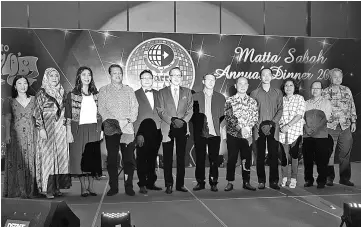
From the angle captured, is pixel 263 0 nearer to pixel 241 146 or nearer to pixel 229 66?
pixel 229 66

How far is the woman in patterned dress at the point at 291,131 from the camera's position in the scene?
512 centimetres

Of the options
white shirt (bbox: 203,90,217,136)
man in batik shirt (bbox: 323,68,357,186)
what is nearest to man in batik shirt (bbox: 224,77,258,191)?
white shirt (bbox: 203,90,217,136)

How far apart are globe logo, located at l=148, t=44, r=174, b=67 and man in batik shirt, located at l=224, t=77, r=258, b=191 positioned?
3.34 feet

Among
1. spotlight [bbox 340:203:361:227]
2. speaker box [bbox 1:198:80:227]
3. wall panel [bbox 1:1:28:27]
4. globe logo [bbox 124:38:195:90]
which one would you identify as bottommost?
spotlight [bbox 340:203:361:227]

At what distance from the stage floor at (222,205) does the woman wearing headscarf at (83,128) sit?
303 millimetres

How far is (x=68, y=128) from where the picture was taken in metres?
4.64

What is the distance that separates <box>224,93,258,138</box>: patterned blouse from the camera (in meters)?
4.93

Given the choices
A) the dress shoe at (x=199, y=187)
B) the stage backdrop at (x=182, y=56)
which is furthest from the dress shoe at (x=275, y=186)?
the stage backdrop at (x=182, y=56)

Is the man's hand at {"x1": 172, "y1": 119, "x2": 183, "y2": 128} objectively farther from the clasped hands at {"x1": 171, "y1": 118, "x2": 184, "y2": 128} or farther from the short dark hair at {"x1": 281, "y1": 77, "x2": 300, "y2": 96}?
the short dark hair at {"x1": 281, "y1": 77, "x2": 300, "y2": 96}

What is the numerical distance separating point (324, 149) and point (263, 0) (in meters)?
2.42

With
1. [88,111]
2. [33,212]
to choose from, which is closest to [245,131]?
[88,111]

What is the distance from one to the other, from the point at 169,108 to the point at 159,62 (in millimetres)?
690

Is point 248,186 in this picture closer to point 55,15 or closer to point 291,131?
point 291,131

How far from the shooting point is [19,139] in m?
4.62
